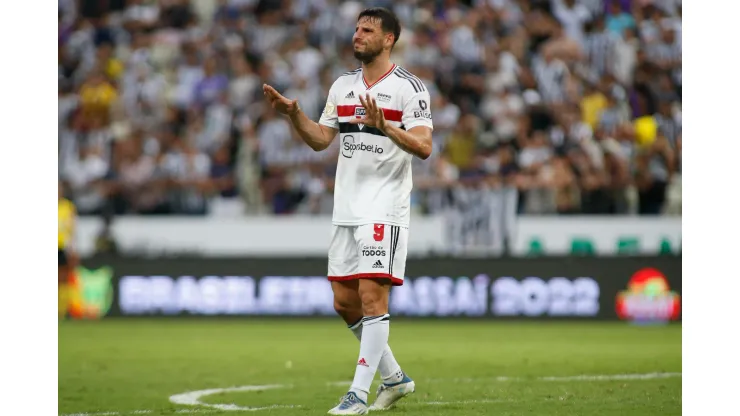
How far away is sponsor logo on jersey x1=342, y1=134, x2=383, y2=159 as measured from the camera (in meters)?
7.29

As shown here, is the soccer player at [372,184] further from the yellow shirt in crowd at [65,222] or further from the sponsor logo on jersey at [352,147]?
the yellow shirt in crowd at [65,222]

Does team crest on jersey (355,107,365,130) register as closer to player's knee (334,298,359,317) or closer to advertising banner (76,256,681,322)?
player's knee (334,298,359,317)

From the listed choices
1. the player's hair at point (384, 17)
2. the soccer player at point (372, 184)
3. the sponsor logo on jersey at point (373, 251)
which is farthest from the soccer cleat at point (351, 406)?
the player's hair at point (384, 17)

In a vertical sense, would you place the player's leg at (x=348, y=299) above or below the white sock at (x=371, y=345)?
above

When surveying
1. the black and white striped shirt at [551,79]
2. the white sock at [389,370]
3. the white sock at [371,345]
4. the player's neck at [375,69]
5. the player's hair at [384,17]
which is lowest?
the white sock at [389,370]

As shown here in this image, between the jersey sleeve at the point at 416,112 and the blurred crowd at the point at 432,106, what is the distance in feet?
28.7

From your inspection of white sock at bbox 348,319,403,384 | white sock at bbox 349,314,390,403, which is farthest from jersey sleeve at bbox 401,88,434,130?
white sock at bbox 348,319,403,384

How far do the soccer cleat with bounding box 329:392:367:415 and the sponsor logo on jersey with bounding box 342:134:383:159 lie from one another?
1.45m

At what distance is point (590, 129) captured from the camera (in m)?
16.6

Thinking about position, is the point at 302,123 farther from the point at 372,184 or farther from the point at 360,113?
the point at 372,184

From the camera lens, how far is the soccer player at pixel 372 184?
7.18m

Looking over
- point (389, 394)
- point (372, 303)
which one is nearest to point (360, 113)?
point (372, 303)
